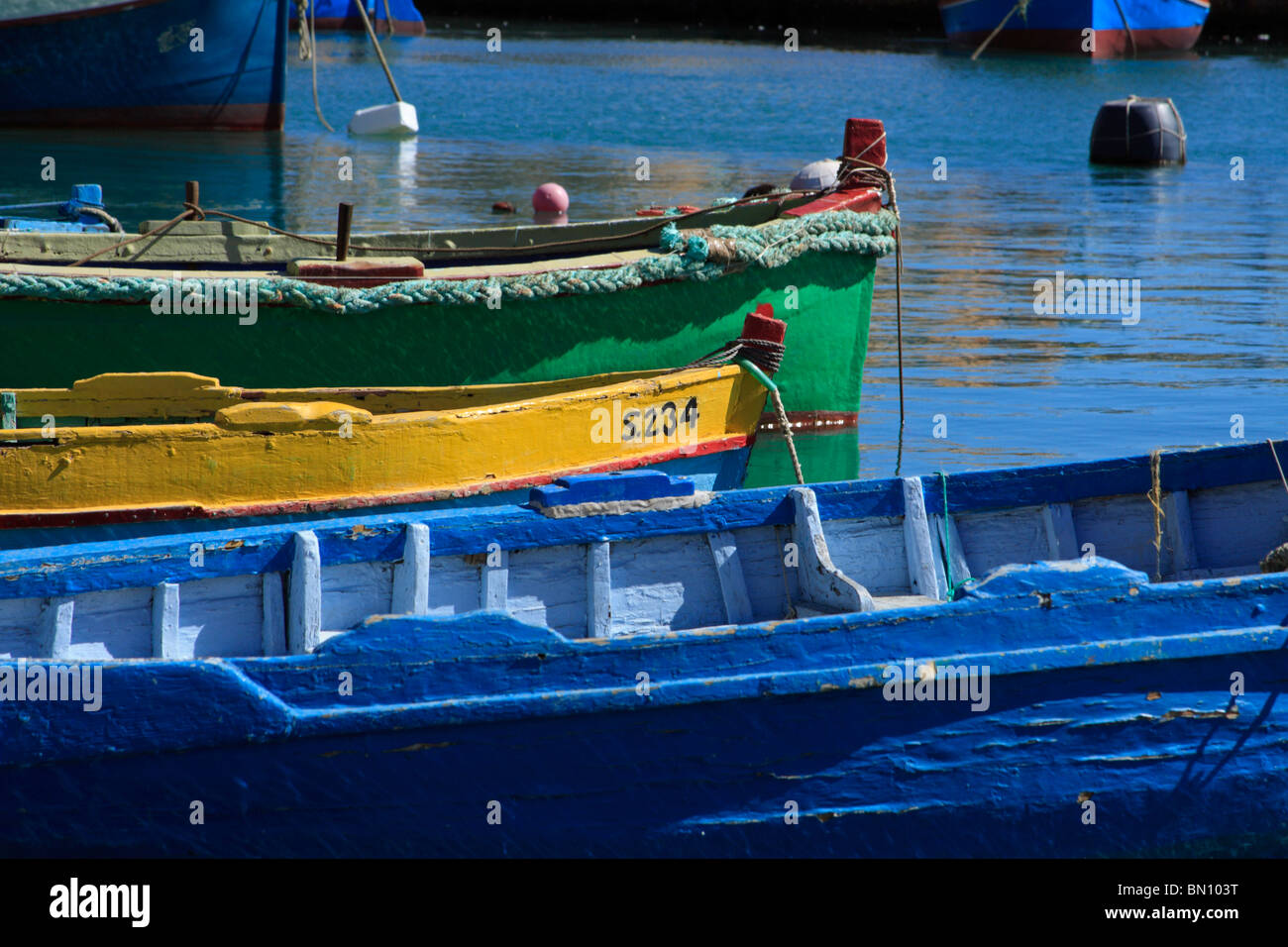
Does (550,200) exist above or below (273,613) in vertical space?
above

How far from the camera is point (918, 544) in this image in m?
5.79

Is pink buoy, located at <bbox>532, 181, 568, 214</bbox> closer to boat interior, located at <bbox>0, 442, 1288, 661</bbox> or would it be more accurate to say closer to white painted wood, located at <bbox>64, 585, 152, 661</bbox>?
boat interior, located at <bbox>0, 442, 1288, 661</bbox>

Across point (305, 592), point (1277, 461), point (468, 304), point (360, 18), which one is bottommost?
point (305, 592)

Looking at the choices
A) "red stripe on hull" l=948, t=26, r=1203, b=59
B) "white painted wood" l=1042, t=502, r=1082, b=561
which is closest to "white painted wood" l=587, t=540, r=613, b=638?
"white painted wood" l=1042, t=502, r=1082, b=561

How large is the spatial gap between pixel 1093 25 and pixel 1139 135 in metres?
25.7

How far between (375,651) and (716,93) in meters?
36.0

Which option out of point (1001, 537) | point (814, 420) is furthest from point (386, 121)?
point (1001, 537)

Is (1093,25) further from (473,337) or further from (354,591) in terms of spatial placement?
(354,591)

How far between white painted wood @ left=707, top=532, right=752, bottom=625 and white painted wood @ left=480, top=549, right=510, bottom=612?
32.4 inches

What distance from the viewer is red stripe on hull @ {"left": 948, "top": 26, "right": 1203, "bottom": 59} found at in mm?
50094

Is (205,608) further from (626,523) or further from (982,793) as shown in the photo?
(982,793)

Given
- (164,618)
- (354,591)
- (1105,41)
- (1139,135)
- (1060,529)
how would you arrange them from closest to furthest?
(164,618) < (354,591) < (1060,529) < (1139,135) < (1105,41)

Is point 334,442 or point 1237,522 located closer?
point 1237,522

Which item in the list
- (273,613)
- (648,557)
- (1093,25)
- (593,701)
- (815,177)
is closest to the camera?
(593,701)
